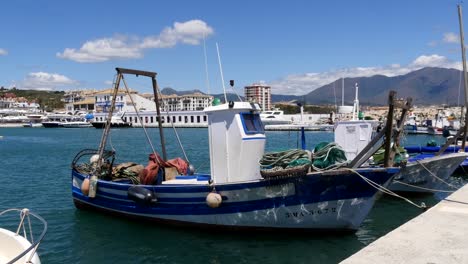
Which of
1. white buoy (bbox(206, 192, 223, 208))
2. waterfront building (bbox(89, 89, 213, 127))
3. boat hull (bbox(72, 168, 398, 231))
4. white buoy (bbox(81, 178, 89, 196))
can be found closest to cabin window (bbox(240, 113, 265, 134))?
boat hull (bbox(72, 168, 398, 231))

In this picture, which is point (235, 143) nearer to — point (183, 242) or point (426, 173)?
point (183, 242)

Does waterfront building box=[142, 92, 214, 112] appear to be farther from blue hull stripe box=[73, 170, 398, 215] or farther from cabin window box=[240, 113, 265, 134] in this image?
cabin window box=[240, 113, 265, 134]

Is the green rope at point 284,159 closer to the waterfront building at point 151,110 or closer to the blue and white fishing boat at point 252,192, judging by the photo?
the blue and white fishing boat at point 252,192

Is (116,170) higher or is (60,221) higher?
(116,170)

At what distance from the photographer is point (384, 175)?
10312 millimetres

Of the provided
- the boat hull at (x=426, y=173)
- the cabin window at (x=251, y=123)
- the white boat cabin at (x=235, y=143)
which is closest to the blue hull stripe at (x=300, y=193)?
the white boat cabin at (x=235, y=143)

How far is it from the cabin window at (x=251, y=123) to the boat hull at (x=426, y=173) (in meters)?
6.41

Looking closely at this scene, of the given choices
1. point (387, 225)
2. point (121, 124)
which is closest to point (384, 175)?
point (387, 225)

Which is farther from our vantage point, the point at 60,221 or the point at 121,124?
the point at 121,124

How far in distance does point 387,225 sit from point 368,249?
707cm

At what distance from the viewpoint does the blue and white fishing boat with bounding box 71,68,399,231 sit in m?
10.4

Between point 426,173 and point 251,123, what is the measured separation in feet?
27.2

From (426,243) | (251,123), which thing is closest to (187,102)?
(251,123)

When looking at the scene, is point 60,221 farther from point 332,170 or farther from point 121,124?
point 121,124
